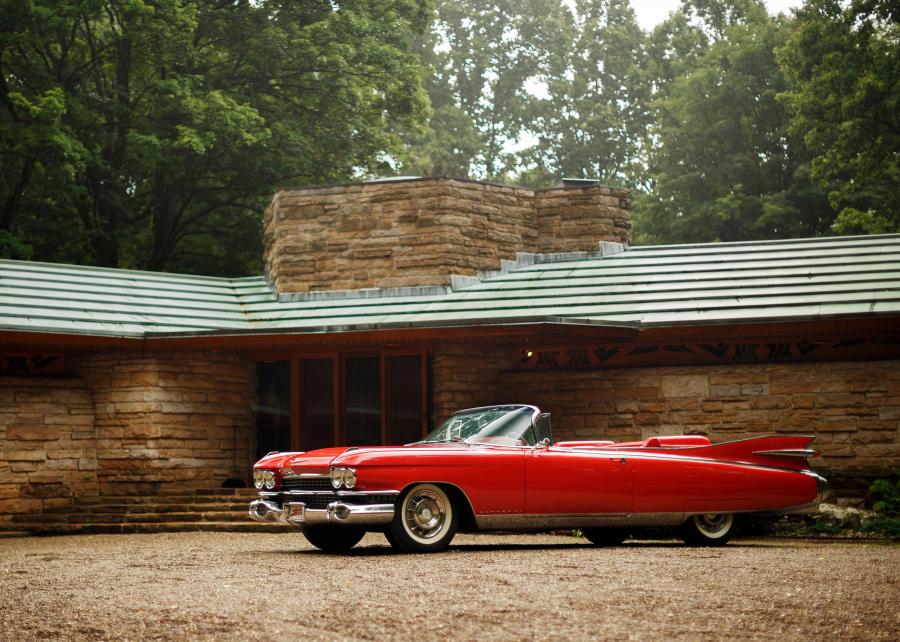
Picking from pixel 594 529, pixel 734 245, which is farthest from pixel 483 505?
pixel 734 245

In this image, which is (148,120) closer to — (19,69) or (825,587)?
(19,69)

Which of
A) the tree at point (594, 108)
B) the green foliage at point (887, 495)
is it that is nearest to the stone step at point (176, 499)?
the green foliage at point (887, 495)

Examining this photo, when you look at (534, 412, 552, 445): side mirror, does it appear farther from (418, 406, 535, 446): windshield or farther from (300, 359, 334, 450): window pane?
(300, 359, 334, 450): window pane

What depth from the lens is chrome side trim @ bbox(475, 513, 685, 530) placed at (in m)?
10.5

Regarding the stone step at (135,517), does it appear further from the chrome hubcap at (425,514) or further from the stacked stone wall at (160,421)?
the chrome hubcap at (425,514)

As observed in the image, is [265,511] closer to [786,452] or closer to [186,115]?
[786,452]

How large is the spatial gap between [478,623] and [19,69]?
23.3 m

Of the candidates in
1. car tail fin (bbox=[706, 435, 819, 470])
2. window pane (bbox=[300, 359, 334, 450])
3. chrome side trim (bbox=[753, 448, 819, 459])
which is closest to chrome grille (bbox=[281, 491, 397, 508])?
car tail fin (bbox=[706, 435, 819, 470])

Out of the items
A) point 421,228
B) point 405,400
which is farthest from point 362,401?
point 421,228

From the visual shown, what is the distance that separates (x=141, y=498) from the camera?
16469 mm

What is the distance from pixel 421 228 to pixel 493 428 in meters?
8.70

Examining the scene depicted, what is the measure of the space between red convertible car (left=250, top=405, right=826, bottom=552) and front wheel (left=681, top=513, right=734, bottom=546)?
0.4 inches

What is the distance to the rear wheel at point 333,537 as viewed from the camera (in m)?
11.0

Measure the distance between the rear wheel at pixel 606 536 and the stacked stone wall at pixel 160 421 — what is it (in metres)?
7.23
